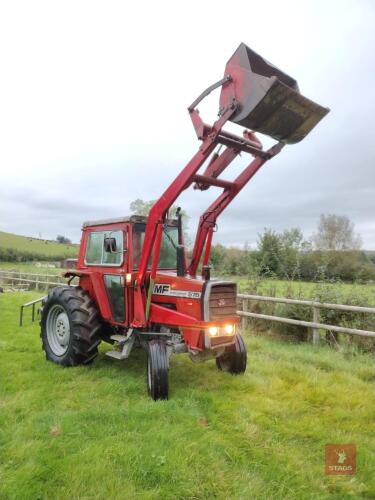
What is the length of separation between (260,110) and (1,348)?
5347 millimetres

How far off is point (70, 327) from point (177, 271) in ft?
5.63

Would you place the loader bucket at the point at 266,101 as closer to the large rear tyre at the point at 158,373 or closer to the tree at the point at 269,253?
the large rear tyre at the point at 158,373

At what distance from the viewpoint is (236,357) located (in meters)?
4.89

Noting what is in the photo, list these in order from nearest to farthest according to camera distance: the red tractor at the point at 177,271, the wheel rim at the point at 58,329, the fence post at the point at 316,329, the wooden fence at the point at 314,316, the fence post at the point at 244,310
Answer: the red tractor at the point at 177,271 → the wheel rim at the point at 58,329 → the wooden fence at the point at 314,316 → the fence post at the point at 316,329 → the fence post at the point at 244,310

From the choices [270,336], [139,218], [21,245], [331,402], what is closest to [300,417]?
[331,402]

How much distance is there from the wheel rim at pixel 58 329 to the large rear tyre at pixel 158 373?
5.51 ft

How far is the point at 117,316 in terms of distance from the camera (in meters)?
5.03

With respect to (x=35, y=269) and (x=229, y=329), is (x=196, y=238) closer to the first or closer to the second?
(x=229, y=329)

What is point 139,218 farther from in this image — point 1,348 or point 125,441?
point 1,348

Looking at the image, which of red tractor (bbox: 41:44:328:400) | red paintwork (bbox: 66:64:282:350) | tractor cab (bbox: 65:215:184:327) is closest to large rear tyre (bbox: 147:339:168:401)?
red tractor (bbox: 41:44:328:400)

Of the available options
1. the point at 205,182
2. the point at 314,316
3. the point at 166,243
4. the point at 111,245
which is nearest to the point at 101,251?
the point at 111,245

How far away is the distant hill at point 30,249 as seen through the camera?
35.8m

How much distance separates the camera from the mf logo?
15.2 feet

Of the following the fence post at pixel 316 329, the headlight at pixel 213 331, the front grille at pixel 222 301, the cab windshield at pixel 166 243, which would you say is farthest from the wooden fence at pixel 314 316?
the headlight at pixel 213 331
